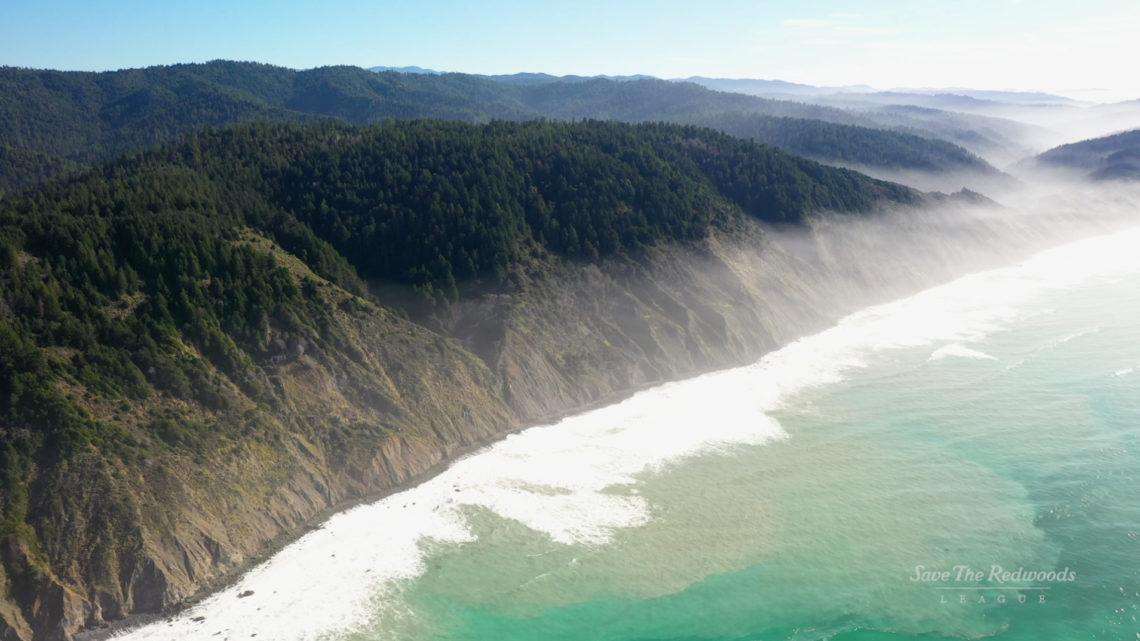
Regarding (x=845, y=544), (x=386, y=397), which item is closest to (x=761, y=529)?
(x=845, y=544)

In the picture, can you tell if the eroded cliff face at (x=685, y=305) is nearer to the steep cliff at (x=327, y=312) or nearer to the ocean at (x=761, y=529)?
the steep cliff at (x=327, y=312)

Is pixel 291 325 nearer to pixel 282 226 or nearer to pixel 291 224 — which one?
pixel 282 226

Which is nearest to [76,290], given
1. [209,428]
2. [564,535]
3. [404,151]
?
[209,428]

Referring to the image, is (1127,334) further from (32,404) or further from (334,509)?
(32,404)

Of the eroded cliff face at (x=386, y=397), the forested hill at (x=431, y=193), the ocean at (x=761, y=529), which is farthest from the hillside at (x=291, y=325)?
the ocean at (x=761, y=529)

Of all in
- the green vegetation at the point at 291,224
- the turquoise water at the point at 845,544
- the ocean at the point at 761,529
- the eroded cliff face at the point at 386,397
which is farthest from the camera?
the green vegetation at the point at 291,224

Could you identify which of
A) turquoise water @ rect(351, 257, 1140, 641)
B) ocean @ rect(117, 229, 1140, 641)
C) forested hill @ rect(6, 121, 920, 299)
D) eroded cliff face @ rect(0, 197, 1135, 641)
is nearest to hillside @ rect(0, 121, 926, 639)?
eroded cliff face @ rect(0, 197, 1135, 641)

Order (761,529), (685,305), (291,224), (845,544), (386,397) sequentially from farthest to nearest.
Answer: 1. (685,305)
2. (291,224)
3. (386,397)
4. (761,529)
5. (845,544)
